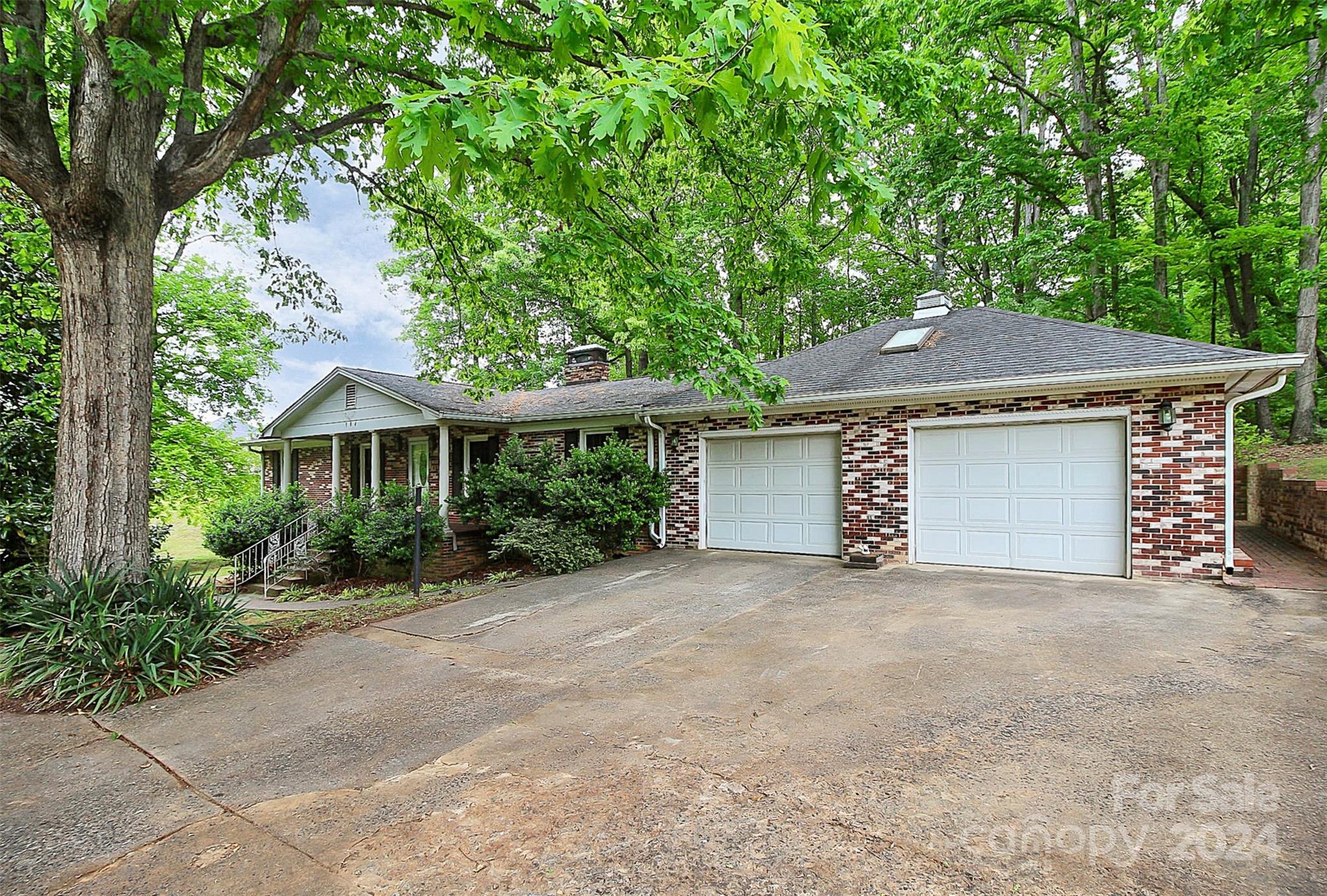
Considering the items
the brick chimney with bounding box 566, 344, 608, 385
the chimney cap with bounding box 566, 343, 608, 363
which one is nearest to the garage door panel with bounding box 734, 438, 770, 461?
the brick chimney with bounding box 566, 344, 608, 385

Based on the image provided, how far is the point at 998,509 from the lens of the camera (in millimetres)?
7809

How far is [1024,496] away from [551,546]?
651cm

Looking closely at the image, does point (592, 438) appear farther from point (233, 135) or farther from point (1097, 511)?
point (1097, 511)

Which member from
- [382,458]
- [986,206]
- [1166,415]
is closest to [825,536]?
[1166,415]

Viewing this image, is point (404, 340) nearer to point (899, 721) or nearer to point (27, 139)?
point (27, 139)

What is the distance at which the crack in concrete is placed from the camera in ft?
7.44

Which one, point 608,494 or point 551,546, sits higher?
point 608,494

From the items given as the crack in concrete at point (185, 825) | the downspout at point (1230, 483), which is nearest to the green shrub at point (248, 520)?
the crack in concrete at point (185, 825)

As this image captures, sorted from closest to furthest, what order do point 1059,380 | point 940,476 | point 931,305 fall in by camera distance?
point 1059,380 → point 940,476 → point 931,305

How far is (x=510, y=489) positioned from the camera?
395 inches

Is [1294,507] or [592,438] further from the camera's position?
[592,438]

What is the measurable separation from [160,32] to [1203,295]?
23733 millimetres

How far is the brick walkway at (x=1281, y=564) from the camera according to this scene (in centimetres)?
647

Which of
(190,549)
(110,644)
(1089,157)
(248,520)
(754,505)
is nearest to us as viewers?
(110,644)
